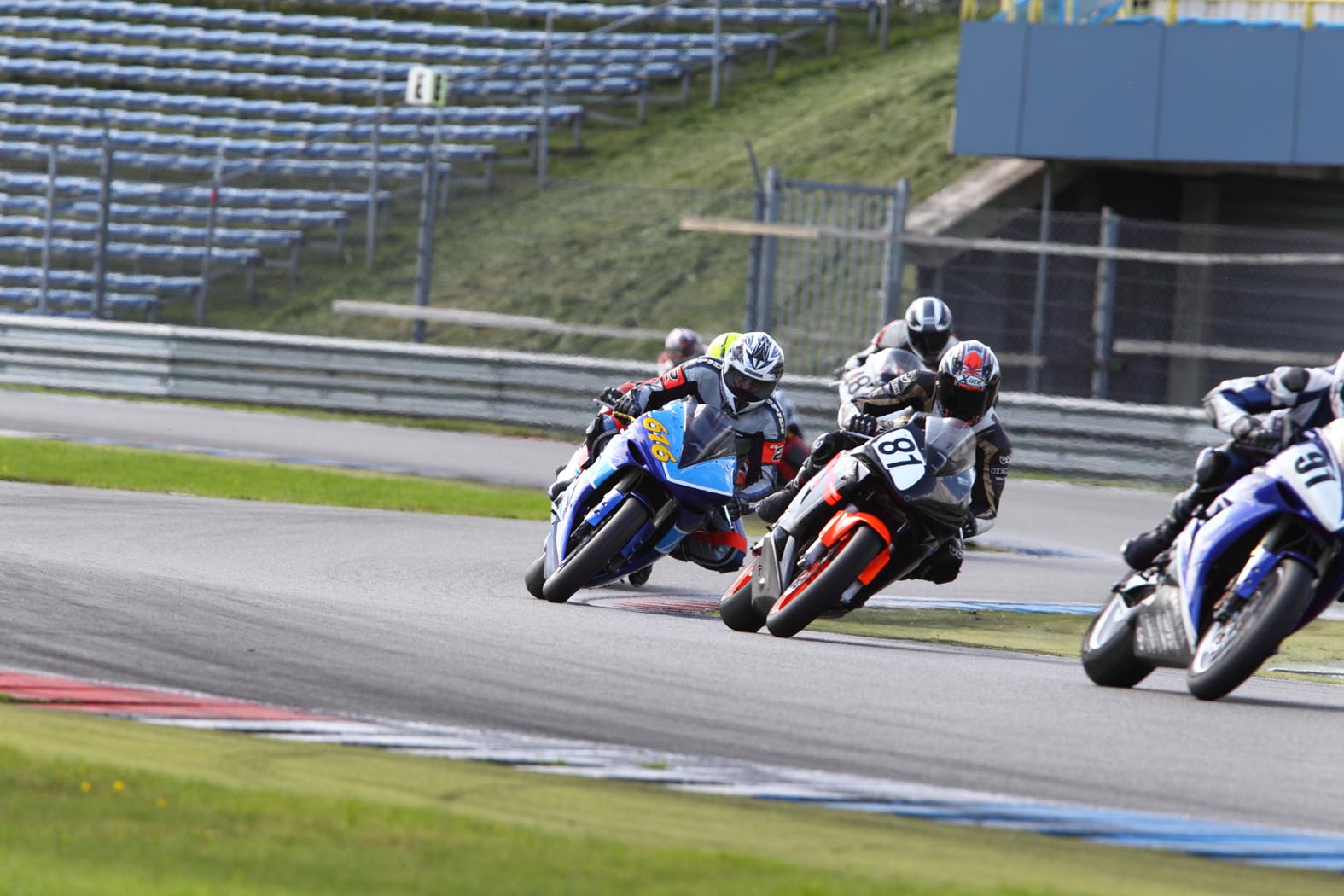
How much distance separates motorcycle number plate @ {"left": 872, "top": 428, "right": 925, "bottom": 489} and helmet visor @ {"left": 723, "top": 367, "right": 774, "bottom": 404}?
1182 millimetres

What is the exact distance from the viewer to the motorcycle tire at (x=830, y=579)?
8.50 m

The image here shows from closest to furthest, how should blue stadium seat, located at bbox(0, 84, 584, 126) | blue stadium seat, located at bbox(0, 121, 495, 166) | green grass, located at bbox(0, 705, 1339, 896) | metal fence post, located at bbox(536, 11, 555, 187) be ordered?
green grass, located at bbox(0, 705, 1339, 896), metal fence post, located at bbox(536, 11, 555, 187), blue stadium seat, located at bbox(0, 121, 495, 166), blue stadium seat, located at bbox(0, 84, 584, 126)

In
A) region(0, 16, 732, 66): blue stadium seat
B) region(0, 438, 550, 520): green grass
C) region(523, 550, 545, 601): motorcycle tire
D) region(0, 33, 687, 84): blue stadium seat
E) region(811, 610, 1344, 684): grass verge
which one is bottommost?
region(0, 438, 550, 520): green grass

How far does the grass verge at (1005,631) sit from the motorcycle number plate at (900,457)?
1.21 m

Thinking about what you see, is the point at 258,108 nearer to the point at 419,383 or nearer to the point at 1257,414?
the point at 419,383

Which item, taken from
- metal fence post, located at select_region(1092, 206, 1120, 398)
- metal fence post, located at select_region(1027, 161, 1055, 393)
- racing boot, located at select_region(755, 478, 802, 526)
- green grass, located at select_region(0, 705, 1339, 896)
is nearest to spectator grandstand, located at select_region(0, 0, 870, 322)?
metal fence post, located at select_region(1027, 161, 1055, 393)

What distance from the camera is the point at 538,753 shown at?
5.74 metres

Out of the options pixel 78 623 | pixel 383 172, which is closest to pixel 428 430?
pixel 383 172

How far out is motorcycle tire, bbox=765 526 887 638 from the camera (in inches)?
335

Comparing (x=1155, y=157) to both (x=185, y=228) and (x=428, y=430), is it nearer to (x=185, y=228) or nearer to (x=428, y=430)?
(x=428, y=430)

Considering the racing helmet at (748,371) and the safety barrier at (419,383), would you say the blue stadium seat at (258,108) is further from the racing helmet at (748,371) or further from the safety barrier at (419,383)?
the racing helmet at (748,371)

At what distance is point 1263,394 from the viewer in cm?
725

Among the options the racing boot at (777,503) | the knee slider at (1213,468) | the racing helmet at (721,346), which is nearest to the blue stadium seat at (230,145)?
the racing helmet at (721,346)

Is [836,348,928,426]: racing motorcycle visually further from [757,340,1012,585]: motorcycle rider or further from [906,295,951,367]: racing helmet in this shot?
[757,340,1012,585]: motorcycle rider
